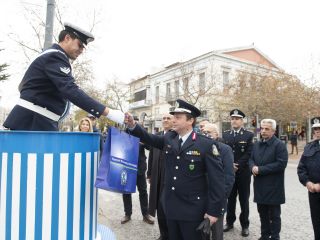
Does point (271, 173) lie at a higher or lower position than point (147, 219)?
higher

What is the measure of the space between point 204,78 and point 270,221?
31.1 m

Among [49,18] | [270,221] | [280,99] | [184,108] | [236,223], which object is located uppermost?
[280,99]

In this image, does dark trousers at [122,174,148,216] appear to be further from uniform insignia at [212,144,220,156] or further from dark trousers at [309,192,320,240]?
uniform insignia at [212,144,220,156]

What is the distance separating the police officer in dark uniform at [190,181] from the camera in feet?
11.2

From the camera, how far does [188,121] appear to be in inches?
147

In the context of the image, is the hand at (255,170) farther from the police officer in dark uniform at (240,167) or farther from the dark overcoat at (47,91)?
the dark overcoat at (47,91)

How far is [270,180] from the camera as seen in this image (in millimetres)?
5688

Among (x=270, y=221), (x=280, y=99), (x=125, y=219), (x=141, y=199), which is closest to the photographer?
(x=270, y=221)

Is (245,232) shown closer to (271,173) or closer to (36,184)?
(271,173)

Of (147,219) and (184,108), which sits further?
(147,219)

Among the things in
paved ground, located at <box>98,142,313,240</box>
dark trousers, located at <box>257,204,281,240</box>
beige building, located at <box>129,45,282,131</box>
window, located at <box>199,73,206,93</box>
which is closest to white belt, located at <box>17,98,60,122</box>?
paved ground, located at <box>98,142,313,240</box>

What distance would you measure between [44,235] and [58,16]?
14.9 m

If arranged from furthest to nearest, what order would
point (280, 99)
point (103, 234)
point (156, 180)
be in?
point (280, 99)
point (156, 180)
point (103, 234)

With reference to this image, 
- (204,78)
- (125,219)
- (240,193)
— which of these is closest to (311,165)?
(240,193)
